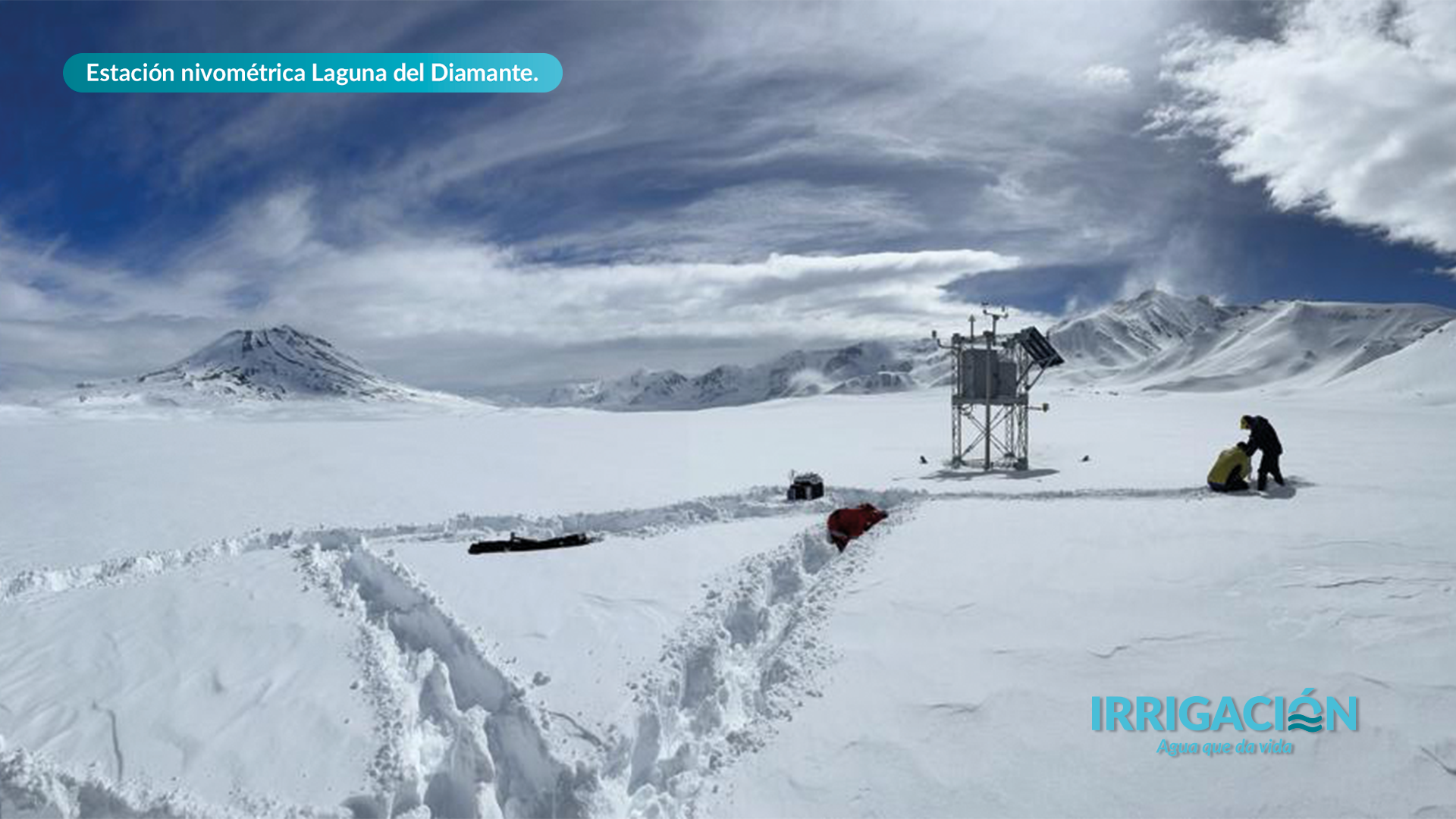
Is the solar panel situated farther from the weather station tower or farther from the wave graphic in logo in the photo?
the wave graphic in logo

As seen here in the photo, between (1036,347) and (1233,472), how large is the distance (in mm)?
10404

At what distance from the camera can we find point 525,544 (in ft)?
55.7

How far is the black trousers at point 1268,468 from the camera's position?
19969mm

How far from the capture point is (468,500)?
78.5 ft

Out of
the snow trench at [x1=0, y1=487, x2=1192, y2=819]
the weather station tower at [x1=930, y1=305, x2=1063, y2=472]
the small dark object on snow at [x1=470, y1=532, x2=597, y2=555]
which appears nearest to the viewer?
the snow trench at [x1=0, y1=487, x2=1192, y2=819]

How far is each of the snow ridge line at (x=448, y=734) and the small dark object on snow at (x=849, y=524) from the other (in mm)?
8283

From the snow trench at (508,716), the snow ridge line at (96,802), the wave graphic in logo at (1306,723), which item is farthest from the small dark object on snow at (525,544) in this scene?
the wave graphic in logo at (1306,723)

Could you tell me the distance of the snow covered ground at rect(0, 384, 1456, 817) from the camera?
25.4ft

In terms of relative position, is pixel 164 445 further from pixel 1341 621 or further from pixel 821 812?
pixel 1341 621

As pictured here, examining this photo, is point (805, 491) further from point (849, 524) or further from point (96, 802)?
point (96, 802)

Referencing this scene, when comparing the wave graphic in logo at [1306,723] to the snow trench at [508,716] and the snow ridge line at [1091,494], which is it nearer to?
the snow trench at [508,716]

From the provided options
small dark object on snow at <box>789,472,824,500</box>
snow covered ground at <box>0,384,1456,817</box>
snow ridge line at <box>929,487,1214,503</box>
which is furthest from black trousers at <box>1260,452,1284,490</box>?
small dark object on snow at <box>789,472,824,500</box>

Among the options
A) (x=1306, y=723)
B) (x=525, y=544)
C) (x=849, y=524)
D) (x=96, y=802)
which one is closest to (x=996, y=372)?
(x=849, y=524)

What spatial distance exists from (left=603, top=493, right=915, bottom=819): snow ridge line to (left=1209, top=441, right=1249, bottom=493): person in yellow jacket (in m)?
11.6
